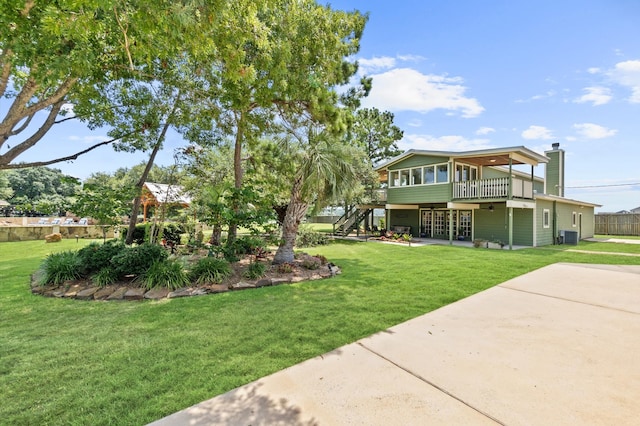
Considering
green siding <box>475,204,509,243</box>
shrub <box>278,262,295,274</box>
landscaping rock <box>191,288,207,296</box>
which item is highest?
green siding <box>475,204,509,243</box>

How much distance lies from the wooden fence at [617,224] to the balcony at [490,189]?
46.6ft

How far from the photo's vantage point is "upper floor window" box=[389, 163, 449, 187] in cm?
1527

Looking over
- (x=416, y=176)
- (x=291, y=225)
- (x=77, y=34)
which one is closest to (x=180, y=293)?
(x=291, y=225)

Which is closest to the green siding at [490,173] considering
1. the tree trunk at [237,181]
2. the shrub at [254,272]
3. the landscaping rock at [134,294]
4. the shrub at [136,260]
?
the tree trunk at [237,181]

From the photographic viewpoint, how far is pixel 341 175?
737 cm

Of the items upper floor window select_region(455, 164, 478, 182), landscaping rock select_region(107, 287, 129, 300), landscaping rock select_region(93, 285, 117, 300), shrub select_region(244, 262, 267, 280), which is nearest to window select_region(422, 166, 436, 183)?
upper floor window select_region(455, 164, 478, 182)

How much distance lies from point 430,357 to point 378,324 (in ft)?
3.16

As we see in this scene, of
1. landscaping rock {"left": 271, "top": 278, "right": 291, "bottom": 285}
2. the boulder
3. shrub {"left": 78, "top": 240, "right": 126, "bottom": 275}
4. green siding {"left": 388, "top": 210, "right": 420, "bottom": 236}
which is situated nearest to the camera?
shrub {"left": 78, "top": 240, "right": 126, "bottom": 275}

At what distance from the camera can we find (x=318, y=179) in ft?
23.1

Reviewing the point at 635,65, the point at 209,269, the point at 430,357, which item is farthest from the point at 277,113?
the point at 635,65

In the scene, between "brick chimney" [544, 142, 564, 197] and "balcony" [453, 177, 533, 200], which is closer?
"balcony" [453, 177, 533, 200]

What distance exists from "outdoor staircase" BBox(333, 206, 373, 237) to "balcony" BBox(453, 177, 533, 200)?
631 centimetres

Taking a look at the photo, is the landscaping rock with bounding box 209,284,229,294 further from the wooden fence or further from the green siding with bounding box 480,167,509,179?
the wooden fence

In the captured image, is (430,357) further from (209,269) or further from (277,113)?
(277,113)
